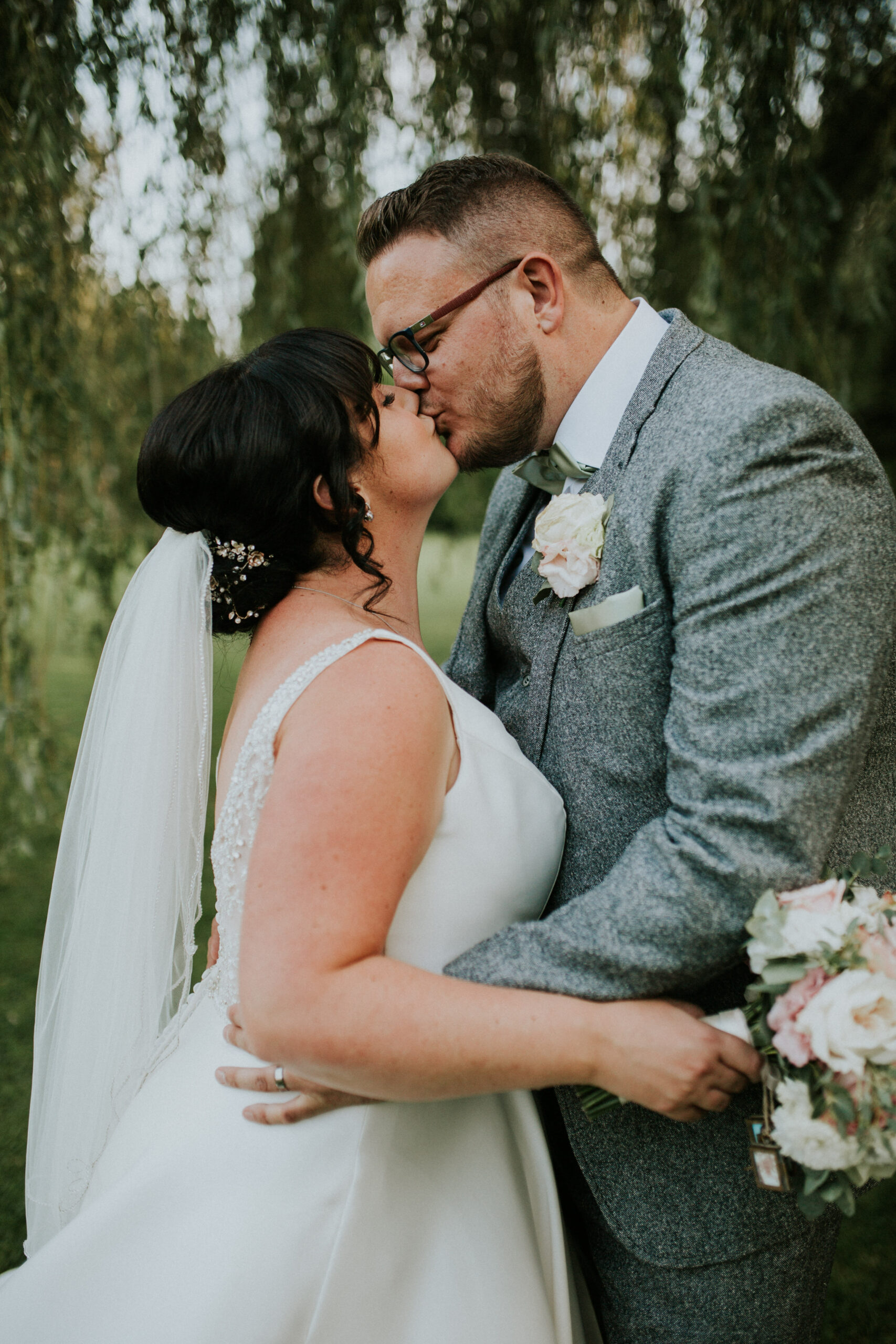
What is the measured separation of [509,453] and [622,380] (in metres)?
0.29

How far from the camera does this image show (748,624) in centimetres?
125

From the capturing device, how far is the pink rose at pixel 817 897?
1183 millimetres

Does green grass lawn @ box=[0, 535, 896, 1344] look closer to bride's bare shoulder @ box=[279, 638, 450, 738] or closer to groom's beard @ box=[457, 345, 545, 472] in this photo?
bride's bare shoulder @ box=[279, 638, 450, 738]

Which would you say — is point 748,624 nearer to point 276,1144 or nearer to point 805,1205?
point 805,1205

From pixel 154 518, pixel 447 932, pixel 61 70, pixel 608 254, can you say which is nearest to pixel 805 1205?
pixel 447 932

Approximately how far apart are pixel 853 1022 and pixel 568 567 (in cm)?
77

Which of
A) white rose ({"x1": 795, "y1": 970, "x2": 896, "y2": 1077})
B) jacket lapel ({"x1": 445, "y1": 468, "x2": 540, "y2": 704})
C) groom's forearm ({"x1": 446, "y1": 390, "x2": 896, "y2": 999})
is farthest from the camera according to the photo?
jacket lapel ({"x1": 445, "y1": 468, "x2": 540, "y2": 704})

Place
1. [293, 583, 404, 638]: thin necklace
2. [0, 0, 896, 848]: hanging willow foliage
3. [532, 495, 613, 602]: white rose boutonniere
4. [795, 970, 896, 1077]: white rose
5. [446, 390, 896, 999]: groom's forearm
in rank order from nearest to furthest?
[795, 970, 896, 1077]: white rose, [446, 390, 896, 999]: groom's forearm, [532, 495, 613, 602]: white rose boutonniere, [293, 583, 404, 638]: thin necklace, [0, 0, 896, 848]: hanging willow foliage

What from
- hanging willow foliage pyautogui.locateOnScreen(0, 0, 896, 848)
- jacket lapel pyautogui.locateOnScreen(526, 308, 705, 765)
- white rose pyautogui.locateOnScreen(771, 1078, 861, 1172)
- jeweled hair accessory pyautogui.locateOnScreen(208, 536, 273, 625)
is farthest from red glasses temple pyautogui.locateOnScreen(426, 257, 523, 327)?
white rose pyautogui.locateOnScreen(771, 1078, 861, 1172)

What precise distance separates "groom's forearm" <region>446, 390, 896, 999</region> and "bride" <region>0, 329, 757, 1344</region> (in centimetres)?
9

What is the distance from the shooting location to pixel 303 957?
3.83 ft

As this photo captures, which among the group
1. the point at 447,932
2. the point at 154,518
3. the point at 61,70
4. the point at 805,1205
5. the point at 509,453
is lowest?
the point at 805,1205

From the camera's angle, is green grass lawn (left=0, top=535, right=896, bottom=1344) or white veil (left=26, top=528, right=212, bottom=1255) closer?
white veil (left=26, top=528, right=212, bottom=1255)

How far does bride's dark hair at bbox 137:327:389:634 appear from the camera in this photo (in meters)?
1.56
